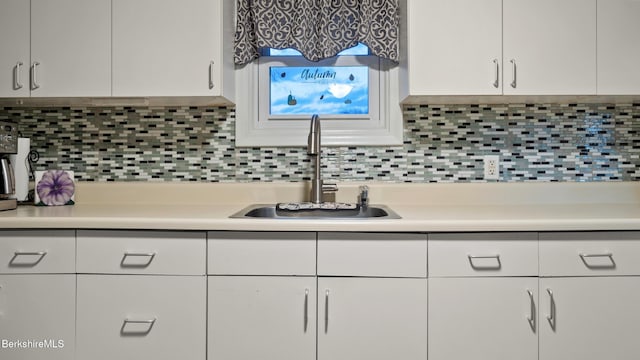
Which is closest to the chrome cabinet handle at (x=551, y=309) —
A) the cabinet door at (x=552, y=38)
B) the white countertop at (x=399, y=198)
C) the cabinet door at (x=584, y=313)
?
the cabinet door at (x=584, y=313)

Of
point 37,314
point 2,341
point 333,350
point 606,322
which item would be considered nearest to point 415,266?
point 333,350

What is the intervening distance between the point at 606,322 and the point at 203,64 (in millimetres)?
1763

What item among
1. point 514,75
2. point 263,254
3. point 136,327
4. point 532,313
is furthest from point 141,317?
point 514,75

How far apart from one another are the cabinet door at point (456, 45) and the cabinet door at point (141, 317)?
1215 mm

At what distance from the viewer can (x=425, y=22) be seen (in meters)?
1.71

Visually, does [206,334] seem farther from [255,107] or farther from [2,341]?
[255,107]

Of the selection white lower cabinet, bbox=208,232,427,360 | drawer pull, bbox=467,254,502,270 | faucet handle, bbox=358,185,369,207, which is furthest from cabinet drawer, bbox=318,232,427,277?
faucet handle, bbox=358,185,369,207

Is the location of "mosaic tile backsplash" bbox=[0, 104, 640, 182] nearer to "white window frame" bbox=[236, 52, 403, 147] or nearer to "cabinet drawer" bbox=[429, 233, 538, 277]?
"white window frame" bbox=[236, 52, 403, 147]

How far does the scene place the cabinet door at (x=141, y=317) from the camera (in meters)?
1.39

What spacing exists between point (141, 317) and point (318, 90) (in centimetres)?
128

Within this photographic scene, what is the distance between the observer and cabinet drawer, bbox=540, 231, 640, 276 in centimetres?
137

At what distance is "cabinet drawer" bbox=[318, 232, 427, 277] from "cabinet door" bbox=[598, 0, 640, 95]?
3.65ft

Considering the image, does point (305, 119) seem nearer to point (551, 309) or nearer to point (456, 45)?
point (456, 45)

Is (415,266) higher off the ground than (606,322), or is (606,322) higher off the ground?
A: (415,266)
